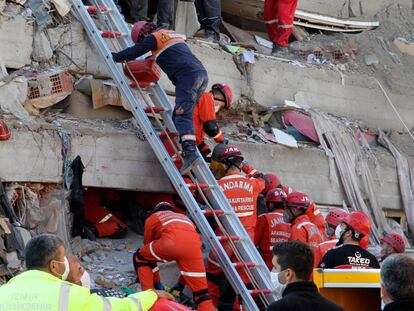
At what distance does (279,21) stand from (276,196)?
4.06 meters

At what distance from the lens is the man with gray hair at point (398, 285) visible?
4766mm

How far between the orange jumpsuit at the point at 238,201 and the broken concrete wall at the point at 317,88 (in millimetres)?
2581

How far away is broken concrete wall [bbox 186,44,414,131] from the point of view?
12.2 metres

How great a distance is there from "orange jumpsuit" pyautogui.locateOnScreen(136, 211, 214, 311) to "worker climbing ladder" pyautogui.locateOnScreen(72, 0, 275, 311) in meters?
0.32

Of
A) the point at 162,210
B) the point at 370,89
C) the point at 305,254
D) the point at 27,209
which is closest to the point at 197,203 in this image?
the point at 162,210

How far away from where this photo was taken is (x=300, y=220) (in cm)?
989

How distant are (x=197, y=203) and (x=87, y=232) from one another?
4.63 ft

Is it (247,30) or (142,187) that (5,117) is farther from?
(247,30)

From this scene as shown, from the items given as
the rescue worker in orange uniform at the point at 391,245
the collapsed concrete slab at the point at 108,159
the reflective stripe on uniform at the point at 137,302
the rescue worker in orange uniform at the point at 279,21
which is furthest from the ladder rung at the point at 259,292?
the rescue worker in orange uniform at the point at 279,21

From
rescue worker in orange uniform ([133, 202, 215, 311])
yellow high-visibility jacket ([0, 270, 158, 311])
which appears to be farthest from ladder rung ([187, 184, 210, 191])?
yellow high-visibility jacket ([0, 270, 158, 311])

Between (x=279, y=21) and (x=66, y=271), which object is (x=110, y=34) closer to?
(x=279, y=21)

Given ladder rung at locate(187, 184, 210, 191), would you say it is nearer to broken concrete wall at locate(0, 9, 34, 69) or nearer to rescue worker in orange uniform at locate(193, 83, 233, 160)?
rescue worker in orange uniform at locate(193, 83, 233, 160)

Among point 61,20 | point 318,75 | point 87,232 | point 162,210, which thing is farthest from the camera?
point 318,75

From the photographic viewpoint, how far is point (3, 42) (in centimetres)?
1027
